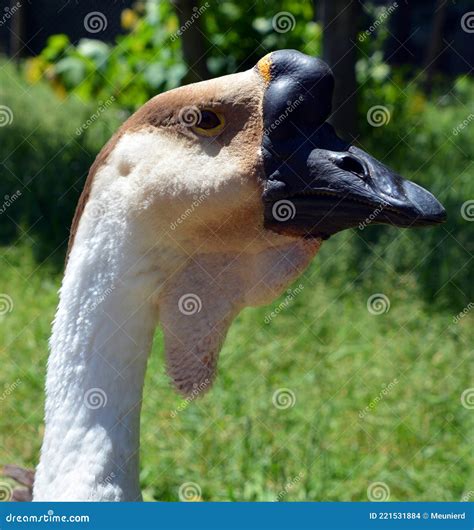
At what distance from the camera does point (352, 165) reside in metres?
2.35

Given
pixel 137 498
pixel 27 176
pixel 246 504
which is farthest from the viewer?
pixel 27 176

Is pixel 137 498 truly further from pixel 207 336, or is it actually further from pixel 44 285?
pixel 44 285

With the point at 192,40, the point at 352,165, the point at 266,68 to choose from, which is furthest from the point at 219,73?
the point at 352,165

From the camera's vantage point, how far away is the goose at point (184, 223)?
7.77 feet

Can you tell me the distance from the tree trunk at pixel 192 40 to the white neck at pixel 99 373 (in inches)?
186

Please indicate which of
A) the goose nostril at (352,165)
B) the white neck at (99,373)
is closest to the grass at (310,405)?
the white neck at (99,373)

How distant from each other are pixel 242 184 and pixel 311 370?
9.99 ft

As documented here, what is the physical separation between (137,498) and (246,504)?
0.65 metres

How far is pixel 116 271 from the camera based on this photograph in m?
2.43

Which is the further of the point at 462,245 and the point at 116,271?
the point at 462,245

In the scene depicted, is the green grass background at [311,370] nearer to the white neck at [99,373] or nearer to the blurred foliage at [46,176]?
the blurred foliage at [46,176]

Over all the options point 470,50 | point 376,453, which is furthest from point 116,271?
point 470,50

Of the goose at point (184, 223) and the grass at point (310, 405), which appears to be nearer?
the goose at point (184, 223)

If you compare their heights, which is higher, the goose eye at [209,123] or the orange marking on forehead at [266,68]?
the orange marking on forehead at [266,68]
